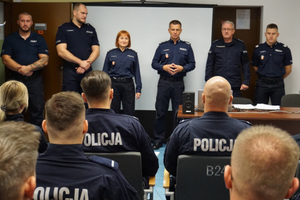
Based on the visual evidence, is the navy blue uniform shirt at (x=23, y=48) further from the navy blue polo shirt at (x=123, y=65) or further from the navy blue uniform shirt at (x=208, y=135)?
the navy blue uniform shirt at (x=208, y=135)

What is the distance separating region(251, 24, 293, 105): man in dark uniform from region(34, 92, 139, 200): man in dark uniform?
4.83 m

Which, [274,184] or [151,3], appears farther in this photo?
[151,3]

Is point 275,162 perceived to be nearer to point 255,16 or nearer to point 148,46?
point 148,46

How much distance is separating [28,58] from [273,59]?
3.80 meters

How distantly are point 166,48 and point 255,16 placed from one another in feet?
6.67

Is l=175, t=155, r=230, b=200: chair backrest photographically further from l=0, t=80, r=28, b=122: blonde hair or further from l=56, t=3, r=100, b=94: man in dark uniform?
l=56, t=3, r=100, b=94: man in dark uniform

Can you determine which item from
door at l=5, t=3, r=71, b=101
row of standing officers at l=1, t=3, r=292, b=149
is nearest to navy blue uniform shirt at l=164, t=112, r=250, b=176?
row of standing officers at l=1, t=3, r=292, b=149

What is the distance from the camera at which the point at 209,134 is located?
2.31 metres

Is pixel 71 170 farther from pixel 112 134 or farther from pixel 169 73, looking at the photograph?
pixel 169 73

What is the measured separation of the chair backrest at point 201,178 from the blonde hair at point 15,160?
1245 mm

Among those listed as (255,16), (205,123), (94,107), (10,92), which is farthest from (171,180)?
(255,16)

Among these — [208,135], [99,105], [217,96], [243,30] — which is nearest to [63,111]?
[99,105]

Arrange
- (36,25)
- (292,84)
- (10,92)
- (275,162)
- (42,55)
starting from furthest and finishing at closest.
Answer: (292,84) → (36,25) → (42,55) → (10,92) → (275,162)

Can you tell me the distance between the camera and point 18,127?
111cm
